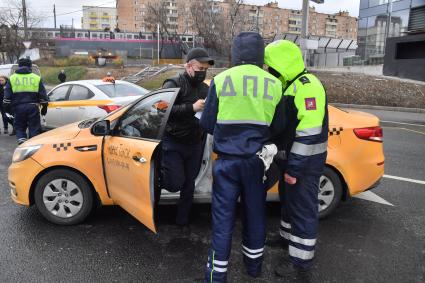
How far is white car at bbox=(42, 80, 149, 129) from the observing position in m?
7.94

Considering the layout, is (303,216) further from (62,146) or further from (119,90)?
(119,90)

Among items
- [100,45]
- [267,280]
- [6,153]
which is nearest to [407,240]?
[267,280]

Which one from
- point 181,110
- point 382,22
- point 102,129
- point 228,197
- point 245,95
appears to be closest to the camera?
point 245,95

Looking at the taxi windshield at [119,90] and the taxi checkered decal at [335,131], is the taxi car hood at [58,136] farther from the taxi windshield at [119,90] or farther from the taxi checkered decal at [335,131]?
the taxi windshield at [119,90]

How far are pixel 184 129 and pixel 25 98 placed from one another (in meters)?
4.59

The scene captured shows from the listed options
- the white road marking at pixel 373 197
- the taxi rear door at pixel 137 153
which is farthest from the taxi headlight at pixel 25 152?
the white road marking at pixel 373 197

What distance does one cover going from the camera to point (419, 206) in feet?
15.2

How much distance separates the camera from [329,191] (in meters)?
4.04

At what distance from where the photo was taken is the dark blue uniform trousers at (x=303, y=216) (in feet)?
9.68

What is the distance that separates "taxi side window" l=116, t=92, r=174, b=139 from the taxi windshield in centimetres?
445

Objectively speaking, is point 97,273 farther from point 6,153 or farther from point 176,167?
point 6,153

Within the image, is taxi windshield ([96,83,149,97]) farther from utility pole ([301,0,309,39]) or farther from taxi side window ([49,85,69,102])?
utility pole ([301,0,309,39])

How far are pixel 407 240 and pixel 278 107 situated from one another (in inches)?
80.6

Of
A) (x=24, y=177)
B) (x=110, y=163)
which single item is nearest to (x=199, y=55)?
(x=110, y=163)
